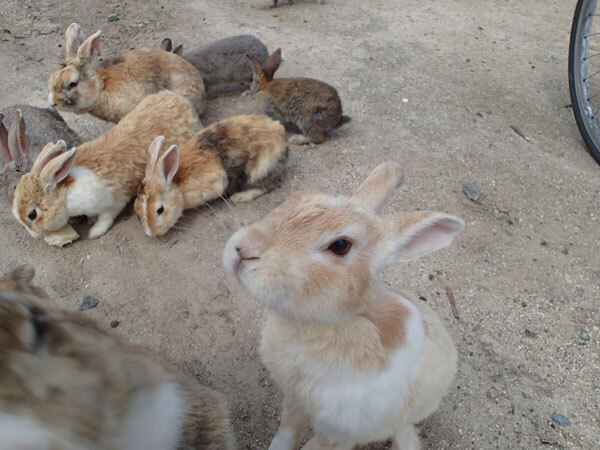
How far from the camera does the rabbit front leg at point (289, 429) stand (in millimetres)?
2080

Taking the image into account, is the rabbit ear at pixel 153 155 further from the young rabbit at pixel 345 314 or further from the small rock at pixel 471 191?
the small rock at pixel 471 191

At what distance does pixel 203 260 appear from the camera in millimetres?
3209

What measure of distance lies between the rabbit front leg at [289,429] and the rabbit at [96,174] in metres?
2.17

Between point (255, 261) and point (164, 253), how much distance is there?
1980 mm

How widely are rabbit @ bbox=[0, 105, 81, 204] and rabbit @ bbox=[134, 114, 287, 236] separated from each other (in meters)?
0.99

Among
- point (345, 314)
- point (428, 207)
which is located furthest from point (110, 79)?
point (345, 314)

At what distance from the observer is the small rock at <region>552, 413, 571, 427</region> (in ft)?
7.80

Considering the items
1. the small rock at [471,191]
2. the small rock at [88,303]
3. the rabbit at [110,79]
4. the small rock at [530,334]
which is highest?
the rabbit at [110,79]

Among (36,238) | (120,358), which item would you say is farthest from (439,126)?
(120,358)

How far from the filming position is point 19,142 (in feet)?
10.8

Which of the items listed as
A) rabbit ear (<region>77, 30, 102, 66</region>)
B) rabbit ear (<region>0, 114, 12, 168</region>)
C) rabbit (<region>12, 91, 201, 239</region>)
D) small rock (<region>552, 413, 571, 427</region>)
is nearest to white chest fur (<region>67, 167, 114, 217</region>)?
rabbit (<region>12, 91, 201, 239</region>)

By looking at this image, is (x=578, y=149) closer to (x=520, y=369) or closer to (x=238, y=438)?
(x=520, y=369)

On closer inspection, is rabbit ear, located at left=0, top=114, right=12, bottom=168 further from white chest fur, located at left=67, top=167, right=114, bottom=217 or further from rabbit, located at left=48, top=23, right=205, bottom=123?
→ rabbit, located at left=48, top=23, right=205, bottom=123

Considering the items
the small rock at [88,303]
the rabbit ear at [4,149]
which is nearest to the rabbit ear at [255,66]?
the rabbit ear at [4,149]
